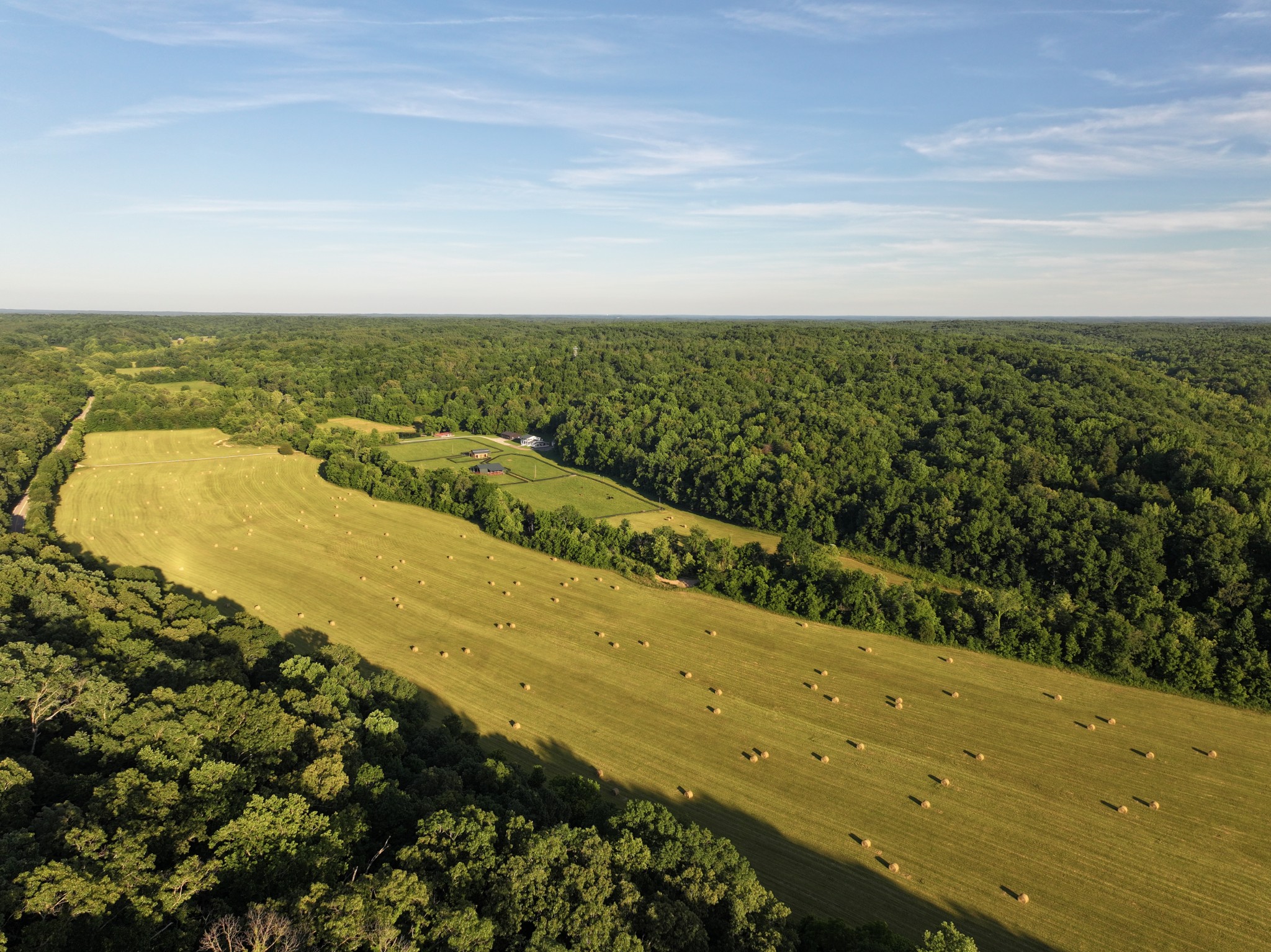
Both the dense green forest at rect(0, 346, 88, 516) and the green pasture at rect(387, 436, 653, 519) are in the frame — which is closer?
the dense green forest at rect(0, 346, 88, 516)

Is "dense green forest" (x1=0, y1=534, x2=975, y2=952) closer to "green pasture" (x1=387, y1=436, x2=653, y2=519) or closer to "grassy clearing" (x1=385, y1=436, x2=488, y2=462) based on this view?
"green pasture" (x1=387, y1=436, x2=653, y2=519)

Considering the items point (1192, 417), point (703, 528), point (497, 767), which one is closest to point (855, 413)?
point (703, 528)

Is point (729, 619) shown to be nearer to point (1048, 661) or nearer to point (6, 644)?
point (1048, 661)

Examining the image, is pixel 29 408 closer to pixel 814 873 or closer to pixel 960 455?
pixel 814 873

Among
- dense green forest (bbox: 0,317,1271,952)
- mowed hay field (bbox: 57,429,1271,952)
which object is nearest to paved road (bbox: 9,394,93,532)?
dense green forest (bbox: 0,317,1271,952)

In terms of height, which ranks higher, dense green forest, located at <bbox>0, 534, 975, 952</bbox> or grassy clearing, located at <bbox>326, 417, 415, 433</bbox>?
grassy clearing, located at <bbox>326, 417, 415, 433</bbox>
